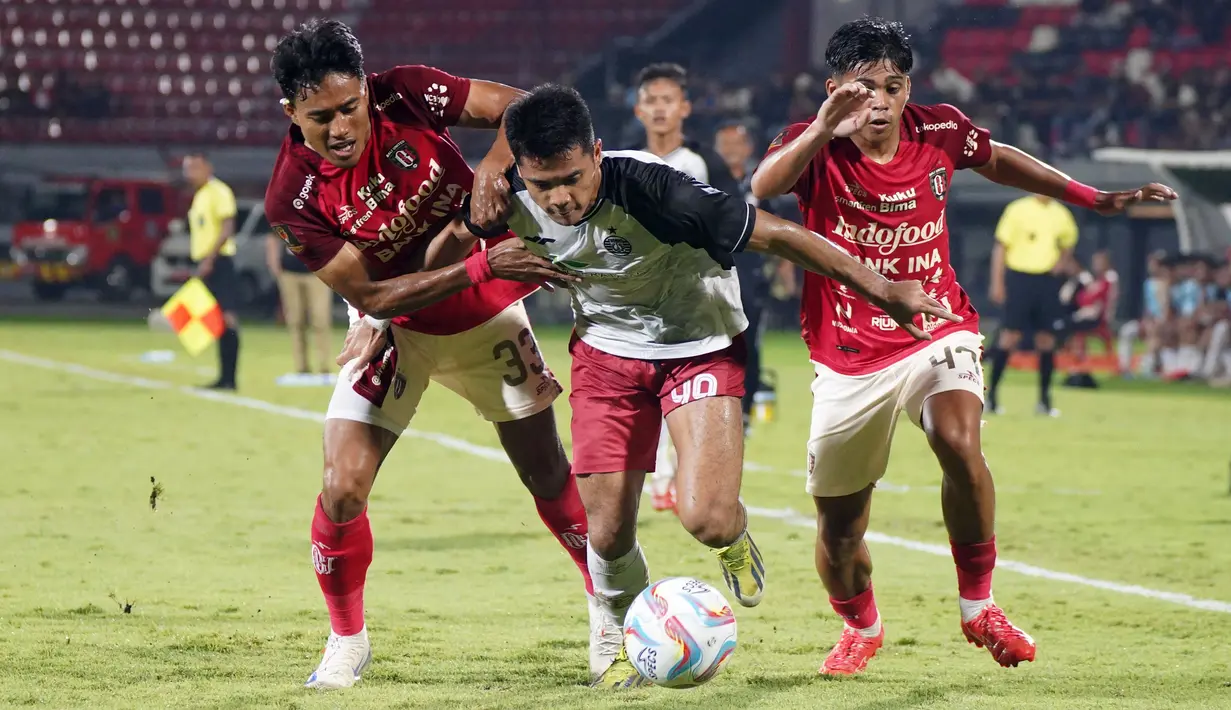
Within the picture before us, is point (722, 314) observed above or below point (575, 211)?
below

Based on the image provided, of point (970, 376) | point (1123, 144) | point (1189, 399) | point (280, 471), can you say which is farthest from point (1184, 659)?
point (1123, 144)

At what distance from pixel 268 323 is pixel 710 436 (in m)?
22.1

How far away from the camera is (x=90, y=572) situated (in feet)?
23.6

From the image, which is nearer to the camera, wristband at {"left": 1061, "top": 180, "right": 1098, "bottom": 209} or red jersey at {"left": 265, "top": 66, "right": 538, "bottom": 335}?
red jersey at {"left": 265, "top": 66, "right": 538, "bottom": 335}

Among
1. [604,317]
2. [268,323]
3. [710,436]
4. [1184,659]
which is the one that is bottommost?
[268,323]

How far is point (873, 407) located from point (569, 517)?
1.11m

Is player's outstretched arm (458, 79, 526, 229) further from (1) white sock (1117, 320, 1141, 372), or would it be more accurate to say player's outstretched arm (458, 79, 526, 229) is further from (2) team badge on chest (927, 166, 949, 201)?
(1) white sock (1117, 320, 1141, 372)

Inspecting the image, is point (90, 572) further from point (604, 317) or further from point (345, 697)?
point (604, 317)

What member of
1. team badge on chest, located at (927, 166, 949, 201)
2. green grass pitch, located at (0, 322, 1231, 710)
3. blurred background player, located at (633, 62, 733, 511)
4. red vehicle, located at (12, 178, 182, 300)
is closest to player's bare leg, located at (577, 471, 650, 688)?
green grass pitch, located at (0, 322, 1231, 710)

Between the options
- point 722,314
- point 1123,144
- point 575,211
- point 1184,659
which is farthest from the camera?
point 1123,144

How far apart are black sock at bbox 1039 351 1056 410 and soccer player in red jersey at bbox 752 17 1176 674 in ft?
30.5

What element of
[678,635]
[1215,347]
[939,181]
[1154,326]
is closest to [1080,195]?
[939,181]

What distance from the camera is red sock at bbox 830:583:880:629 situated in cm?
Answer: 555

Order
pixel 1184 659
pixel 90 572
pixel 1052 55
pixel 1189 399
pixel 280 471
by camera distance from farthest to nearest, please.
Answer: pixel 1052 55, pixel 1189 399, pixel 280 471, pixel 90 572, pixel 1184 659
